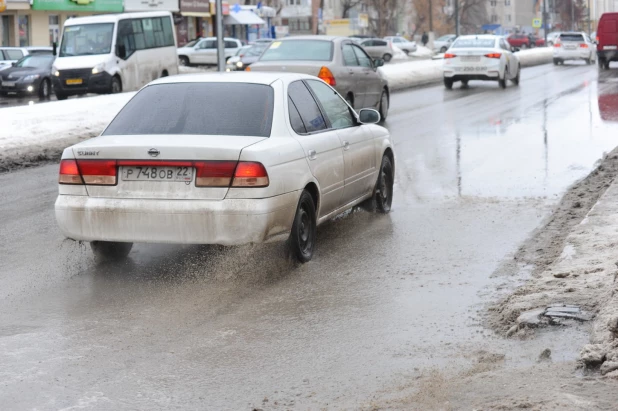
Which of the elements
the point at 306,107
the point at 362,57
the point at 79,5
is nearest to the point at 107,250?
the point at 306,107

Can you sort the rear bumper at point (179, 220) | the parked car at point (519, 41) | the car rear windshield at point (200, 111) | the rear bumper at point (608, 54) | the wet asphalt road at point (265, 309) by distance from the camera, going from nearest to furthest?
the wet asphalt road at point (265, 309) → the rear bumper at point (179, 220) → the car rear windshield at point (200, 111) → the rear bumper at point (608, 54) → the parked car at point (519, 41)

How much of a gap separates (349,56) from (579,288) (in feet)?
44.0

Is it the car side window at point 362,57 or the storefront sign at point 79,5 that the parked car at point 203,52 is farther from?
the car side window at point 362,57

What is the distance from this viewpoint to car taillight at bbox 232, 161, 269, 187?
7082 mm

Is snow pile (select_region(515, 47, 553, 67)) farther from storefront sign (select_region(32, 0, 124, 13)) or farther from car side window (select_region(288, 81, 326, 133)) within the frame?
car side window (select_region(288, 81, 326, 133))

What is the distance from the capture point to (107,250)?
801cm

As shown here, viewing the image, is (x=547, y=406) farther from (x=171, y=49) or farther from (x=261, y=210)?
(x=171, y=49)

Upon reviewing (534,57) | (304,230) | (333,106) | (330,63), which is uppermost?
(330,63)

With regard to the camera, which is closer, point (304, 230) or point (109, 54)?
point (304, 230)

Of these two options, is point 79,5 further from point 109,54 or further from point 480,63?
point 480,63

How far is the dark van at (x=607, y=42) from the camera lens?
45.3 meters

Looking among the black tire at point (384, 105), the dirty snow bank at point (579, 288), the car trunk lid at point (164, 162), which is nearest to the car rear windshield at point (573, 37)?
the black tire at point (384, 105)

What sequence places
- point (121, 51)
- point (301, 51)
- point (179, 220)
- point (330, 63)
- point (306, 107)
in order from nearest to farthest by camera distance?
point (179, 220) < point (306, 107) < point (330, 63) < point (301, 51) < point (121, 51)

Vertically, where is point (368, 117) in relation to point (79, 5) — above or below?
below
